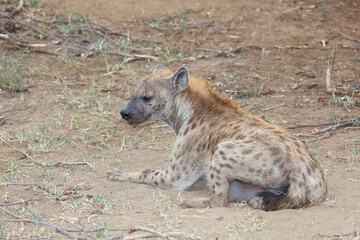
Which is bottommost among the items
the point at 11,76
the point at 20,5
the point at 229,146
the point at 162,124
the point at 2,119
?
the point at 162,124

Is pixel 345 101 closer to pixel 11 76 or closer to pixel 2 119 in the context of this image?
pixel 2 119

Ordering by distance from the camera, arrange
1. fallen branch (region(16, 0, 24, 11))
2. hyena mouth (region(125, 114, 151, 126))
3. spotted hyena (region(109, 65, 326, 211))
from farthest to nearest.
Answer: fallen branch (region(16, 0, 24, 11)) < hyena mouth (region(125, 114, 151, 126)) < spotted hyena (region(109, 65, 326, 211))

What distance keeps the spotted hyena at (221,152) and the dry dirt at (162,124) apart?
0.11 m

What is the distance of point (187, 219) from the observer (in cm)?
318

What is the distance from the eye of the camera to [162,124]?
5340 millimetres

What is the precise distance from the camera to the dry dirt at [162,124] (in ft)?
10.4

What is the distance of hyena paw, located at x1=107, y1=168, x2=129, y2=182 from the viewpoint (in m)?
4.07

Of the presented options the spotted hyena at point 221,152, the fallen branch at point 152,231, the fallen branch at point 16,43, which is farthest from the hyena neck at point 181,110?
the fallen branch at point 16,43

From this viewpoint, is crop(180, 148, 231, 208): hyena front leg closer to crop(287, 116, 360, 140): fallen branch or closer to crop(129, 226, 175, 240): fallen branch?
crop(129, 226, 175, 240): fallen branch

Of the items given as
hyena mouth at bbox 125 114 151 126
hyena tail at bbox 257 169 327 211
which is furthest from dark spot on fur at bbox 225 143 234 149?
hyena mouth at bbox 125 114 151 126

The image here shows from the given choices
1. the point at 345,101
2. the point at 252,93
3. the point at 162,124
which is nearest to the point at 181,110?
the point at 162,124

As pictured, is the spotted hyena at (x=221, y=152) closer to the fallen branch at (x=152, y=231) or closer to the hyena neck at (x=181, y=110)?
the hyena neck at (x=181, y=110)

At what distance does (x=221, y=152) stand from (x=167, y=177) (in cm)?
62

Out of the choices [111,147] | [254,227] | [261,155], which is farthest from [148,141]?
[254,227]
